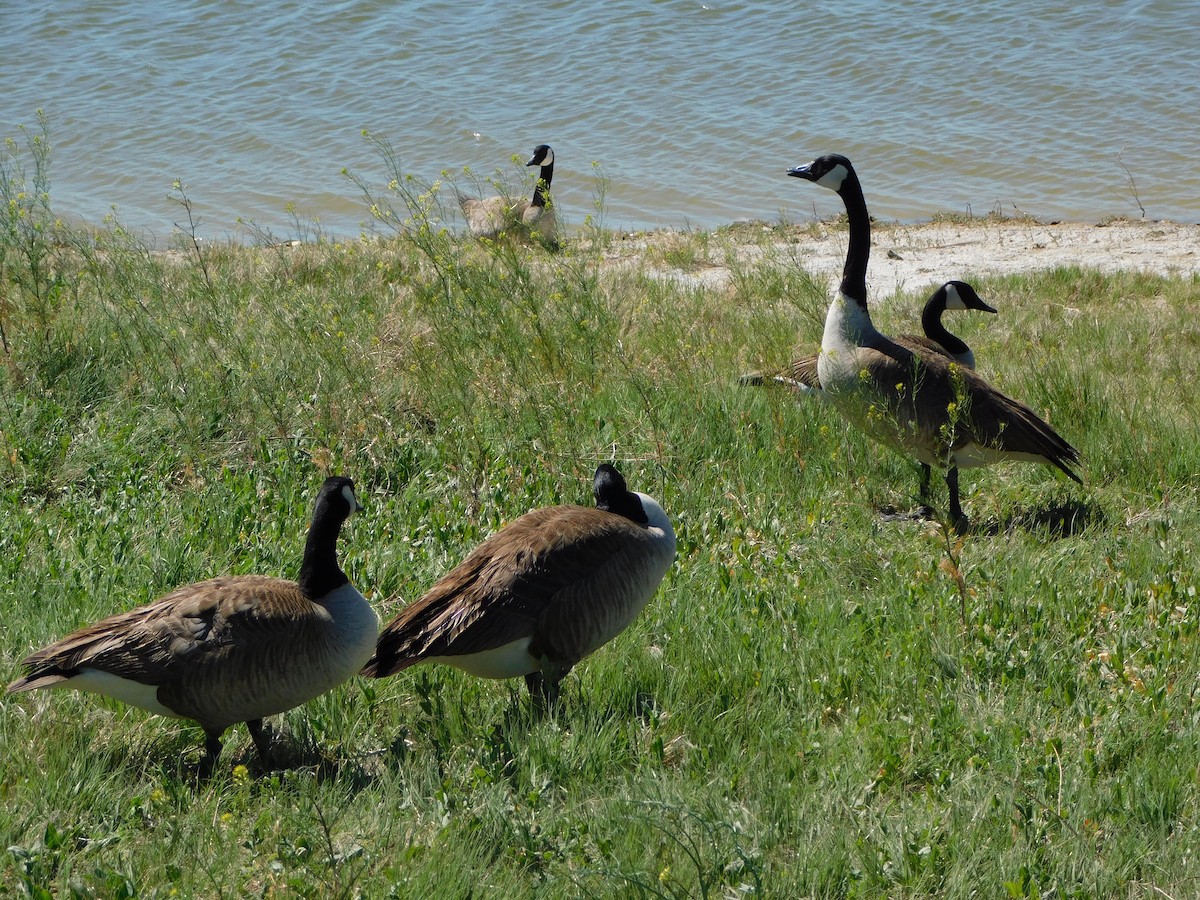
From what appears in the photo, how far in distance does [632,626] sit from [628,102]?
14.6 meters

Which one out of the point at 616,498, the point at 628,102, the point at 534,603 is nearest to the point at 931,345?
the point at 616,498

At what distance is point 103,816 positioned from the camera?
332cm

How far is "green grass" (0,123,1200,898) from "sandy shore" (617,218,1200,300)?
2.72 metres

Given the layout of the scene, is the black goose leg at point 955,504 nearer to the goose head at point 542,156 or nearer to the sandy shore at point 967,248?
the sandy shore at point 967,248

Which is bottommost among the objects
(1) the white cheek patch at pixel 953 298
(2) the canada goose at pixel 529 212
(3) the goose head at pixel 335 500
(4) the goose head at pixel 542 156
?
(2) the canada goose at pixel 529 212

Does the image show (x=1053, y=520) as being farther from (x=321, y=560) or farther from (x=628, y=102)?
(x=628, y=102)

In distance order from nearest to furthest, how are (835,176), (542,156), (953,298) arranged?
(835,176)
(953,298)
(542,156)

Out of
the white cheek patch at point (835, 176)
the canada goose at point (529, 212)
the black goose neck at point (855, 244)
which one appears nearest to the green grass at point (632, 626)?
the black goose neck at point (855, 244)

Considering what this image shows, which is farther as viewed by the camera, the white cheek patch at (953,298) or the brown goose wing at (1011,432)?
the white cheek patch at (953,298)

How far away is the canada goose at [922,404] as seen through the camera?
573 centimetres

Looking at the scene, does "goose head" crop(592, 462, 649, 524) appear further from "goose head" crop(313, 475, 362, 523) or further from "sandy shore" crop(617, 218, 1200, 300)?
"sandy shore" crop(617, 218, 1200, 300)

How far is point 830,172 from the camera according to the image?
702 centimetres

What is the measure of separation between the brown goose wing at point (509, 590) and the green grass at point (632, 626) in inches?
10.9

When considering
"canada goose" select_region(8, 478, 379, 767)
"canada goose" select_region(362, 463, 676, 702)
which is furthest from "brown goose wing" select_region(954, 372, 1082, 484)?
"canada goose" select_region(8, 478, 379, 767)
